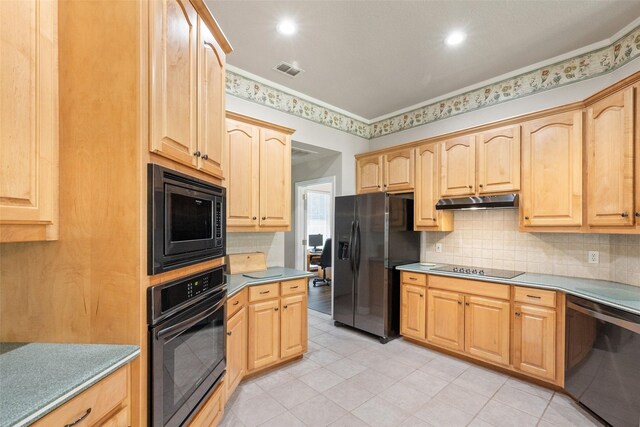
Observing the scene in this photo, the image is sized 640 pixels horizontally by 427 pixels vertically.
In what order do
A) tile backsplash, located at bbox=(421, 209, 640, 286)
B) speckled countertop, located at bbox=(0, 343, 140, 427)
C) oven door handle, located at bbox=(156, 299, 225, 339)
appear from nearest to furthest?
speckled countertop, located at bbox=(0, 343, 140, 427)
oven door handle, located at bbox=(156, 299, 225, 339)
tile backsplash, located at bbox=(421, 209, 640, 286)

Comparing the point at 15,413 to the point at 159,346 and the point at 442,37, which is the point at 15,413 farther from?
the point at 442,37

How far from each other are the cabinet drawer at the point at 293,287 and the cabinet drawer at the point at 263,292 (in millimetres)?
66

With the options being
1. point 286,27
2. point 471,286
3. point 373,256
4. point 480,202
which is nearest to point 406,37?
point 286,27

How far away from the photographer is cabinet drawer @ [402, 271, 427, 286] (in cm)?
330

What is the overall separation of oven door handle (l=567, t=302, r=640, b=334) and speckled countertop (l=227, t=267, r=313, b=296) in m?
2.17

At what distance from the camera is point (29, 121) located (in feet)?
3.56

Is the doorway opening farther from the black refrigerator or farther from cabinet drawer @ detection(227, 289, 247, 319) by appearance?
cabinet drawer @ detection(227, 289, 247, 319)

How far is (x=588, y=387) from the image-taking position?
2.13 meters

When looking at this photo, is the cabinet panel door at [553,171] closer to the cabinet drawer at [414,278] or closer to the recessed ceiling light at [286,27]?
the cabinet drawer at [414,278]

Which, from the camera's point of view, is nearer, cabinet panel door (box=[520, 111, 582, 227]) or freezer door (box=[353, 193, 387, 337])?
cabinet panel door (box=[520, 111, 582, 227])

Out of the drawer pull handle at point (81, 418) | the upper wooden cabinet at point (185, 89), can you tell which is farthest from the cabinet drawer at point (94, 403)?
the upper wooden cabinet at point (185, 89)

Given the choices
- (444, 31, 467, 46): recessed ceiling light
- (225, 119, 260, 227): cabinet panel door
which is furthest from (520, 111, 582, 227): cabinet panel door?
(225, 119, 260, 227): cabinet panel door

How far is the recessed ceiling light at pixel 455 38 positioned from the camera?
249cm

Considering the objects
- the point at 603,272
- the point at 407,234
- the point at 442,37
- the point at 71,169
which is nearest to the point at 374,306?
the point at 407,234
